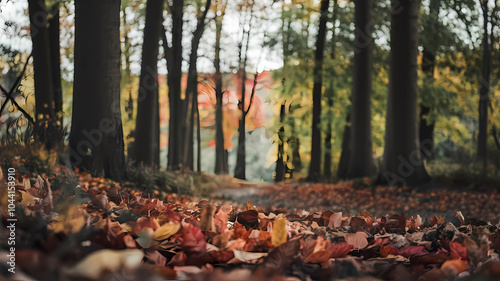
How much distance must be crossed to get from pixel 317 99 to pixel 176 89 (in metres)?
4.70


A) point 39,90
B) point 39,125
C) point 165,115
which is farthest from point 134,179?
point 165,115

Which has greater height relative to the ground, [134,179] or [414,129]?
[414,129]

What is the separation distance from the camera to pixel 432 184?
40.2ft

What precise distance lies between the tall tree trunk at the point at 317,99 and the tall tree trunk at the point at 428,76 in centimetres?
352

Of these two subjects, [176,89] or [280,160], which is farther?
[176,89]

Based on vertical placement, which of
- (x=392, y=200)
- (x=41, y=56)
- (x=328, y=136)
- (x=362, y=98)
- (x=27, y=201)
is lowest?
(x=392, y=200)

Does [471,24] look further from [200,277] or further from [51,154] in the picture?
[200,277]

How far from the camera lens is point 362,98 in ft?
50.3

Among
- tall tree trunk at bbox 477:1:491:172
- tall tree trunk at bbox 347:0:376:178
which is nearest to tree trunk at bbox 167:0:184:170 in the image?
tall tree trunk at bbox 347:0:376:178

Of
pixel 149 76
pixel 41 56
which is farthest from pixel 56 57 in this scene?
pixel 149 76

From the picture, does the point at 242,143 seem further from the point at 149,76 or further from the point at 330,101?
the point at 330,101

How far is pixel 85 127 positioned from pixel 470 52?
14.4 metres

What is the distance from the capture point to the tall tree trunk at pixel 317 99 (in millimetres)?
16344

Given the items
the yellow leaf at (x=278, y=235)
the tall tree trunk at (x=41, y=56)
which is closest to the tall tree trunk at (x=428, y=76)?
the tall tree trunk at (x=41, y=56)
